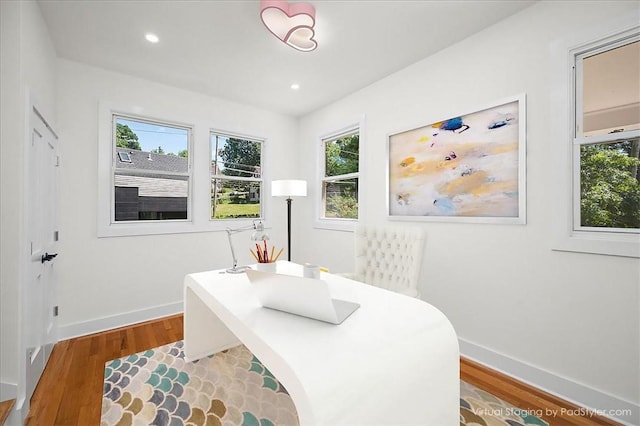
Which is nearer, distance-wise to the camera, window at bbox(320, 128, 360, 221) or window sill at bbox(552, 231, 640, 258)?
window sill at bbox(552, 231, 640, 258)

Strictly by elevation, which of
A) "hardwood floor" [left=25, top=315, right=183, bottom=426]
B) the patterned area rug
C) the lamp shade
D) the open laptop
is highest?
the lamp shade

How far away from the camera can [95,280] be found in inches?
111

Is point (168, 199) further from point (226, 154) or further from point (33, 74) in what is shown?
point (33, 74)

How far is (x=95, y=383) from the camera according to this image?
197cm

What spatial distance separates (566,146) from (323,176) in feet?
8.69

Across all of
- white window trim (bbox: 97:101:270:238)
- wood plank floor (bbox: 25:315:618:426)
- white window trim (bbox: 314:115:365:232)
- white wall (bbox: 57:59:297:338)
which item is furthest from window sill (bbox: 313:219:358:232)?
wood plank floor (bbox: 25:315:618:426)

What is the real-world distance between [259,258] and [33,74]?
1.97 m

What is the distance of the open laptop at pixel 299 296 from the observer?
3.34ft

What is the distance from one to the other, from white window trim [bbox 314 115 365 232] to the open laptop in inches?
81.2

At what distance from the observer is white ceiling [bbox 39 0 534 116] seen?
2002mm

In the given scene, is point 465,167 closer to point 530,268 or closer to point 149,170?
point 530,268

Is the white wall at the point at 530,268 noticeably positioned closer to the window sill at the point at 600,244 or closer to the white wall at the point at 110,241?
the window sill at the point at 600,244

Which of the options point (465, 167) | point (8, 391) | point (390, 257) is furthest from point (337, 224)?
point (8, 391)

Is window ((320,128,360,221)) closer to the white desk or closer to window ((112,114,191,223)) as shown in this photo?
window ((112,114,191,223))
